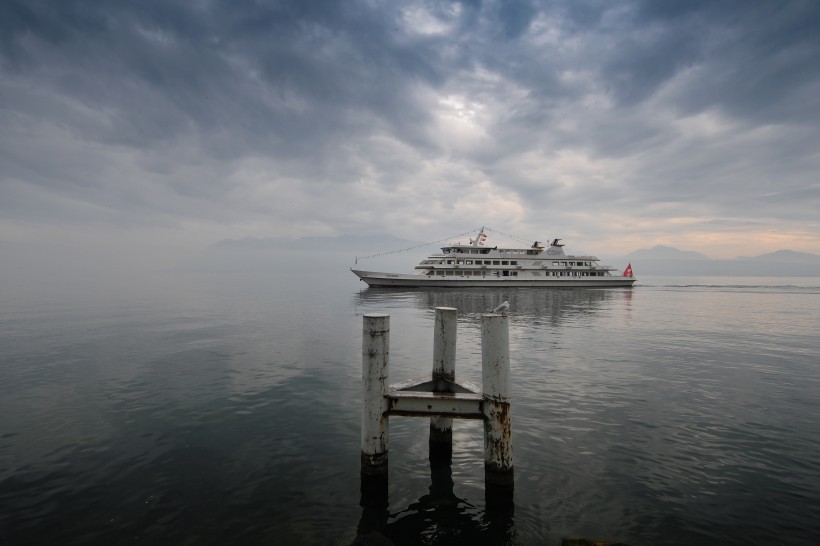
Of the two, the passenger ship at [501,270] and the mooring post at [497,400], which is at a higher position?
the passenger ship at [501,270]

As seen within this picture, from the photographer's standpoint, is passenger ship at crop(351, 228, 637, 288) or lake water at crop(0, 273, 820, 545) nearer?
lake water at crop(0, 273, 820, 545)

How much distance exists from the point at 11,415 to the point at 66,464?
5.17 meters

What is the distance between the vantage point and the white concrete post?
7480 millimetres

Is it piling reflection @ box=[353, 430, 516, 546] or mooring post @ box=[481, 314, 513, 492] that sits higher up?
mooring post @ box=[481, 314, 513, 492]

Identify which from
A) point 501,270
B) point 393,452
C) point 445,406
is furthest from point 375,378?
point 501,270

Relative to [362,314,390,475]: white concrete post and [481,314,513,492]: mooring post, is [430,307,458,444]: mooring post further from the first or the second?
[362,314,390,475]: white concrete post

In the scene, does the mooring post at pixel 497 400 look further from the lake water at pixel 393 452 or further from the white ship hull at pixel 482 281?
the white ship hull at pixel 482 281

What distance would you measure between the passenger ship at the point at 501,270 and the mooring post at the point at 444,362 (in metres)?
62.2

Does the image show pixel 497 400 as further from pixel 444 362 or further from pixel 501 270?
pixel 501 270

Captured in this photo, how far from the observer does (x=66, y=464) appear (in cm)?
899

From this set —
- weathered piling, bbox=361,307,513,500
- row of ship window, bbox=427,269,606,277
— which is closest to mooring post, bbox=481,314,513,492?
weathered piling, bbox=361,307,513,500

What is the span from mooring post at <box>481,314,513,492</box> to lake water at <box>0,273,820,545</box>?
678 millimetres

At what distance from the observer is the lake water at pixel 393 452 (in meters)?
6.91

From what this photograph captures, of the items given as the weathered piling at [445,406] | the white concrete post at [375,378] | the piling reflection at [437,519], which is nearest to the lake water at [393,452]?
the piling reflection at [437,519]
